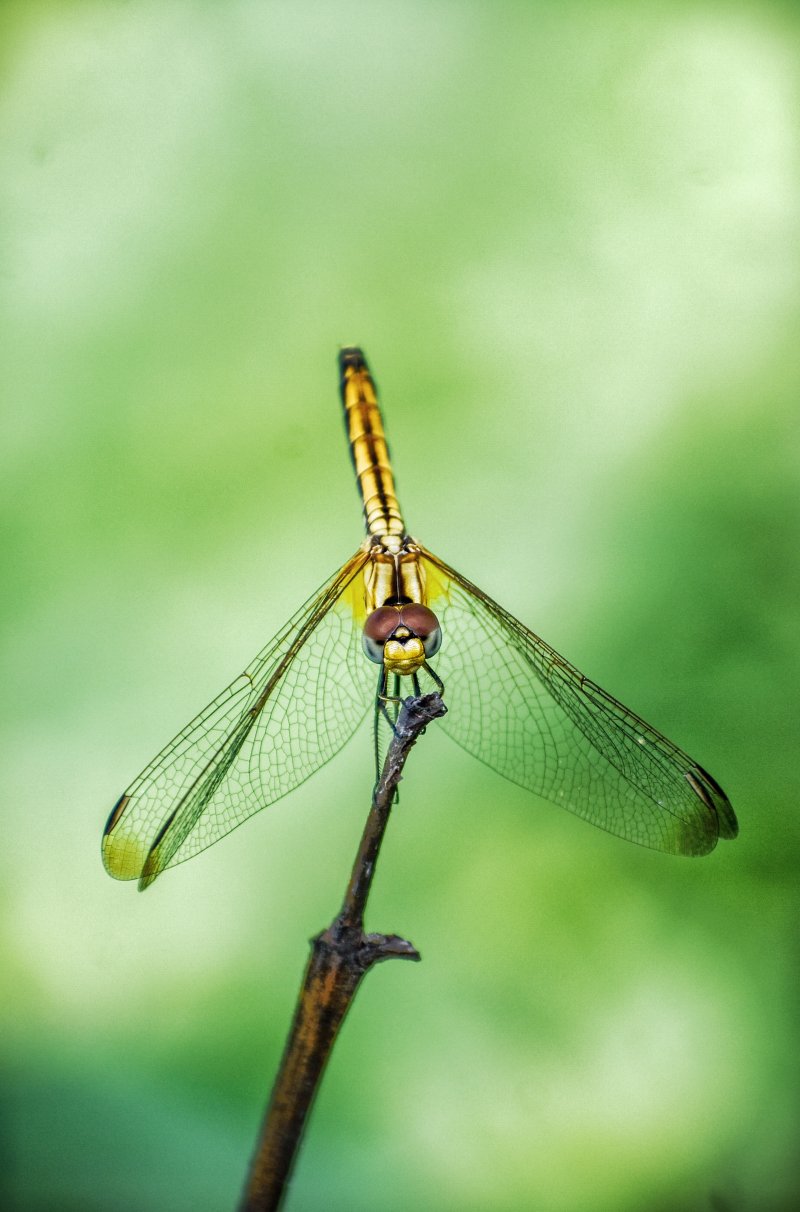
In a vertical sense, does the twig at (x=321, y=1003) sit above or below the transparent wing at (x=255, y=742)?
below

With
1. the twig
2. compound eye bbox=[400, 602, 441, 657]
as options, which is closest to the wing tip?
compound eye bbox=[400, 602, 441, 657]

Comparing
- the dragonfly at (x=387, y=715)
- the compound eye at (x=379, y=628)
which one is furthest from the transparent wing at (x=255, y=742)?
the compound eye at (x=379, y=628)

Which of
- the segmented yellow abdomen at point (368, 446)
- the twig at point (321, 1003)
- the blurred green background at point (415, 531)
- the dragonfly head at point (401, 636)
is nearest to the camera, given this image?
the twig at point (321, 1003)

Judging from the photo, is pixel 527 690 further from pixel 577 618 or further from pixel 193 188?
pixel 193 188

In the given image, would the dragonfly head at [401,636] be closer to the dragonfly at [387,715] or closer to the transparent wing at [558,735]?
the dragonfly at [387,715]

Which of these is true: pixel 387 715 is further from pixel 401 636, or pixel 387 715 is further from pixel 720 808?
pixel 720 808

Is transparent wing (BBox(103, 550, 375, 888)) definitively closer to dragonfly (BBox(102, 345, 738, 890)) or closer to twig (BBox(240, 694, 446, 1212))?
dragonfly (BBox(102, 345, 738, 890))

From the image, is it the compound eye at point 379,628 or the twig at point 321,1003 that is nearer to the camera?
the twig at point 321,1003
